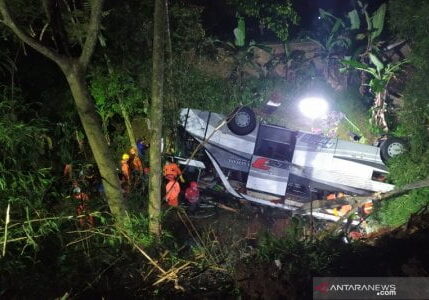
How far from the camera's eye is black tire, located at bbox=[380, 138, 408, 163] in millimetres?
9430

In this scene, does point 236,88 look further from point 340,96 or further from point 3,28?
point 3,28

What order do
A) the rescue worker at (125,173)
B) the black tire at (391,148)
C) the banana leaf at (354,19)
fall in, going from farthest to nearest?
the banana leaf at (354,19)
the black tire at (391,148)
the rescue worker at (125,173)

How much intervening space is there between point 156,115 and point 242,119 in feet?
15.1

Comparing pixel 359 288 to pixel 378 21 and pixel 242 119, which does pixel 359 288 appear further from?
pixel 378 21

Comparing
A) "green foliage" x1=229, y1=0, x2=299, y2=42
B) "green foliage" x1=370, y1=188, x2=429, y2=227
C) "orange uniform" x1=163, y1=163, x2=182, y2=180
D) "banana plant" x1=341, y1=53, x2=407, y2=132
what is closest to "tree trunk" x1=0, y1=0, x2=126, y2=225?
"orange uniform" x1=163, y1=163, x2=182, y2=180

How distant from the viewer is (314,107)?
1032cm

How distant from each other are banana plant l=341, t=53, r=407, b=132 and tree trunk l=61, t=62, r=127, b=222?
28.5ft

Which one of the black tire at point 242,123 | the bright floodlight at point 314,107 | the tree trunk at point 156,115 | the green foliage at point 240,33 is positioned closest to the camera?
the tree trunk at point 156,115

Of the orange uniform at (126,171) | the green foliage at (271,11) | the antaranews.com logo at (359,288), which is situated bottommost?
the orange uniform at (126,171)

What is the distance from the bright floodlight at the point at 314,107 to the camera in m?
10.3

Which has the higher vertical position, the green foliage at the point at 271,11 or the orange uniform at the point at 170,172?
the green foliage at the point at 271,11

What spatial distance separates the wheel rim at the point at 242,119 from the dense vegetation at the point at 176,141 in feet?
3.25

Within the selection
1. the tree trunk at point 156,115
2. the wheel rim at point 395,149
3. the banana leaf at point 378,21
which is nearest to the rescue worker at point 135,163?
the tree trunk at point 156,115

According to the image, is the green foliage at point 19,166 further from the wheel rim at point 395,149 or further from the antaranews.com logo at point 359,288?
the wheel rim at point 395,149
